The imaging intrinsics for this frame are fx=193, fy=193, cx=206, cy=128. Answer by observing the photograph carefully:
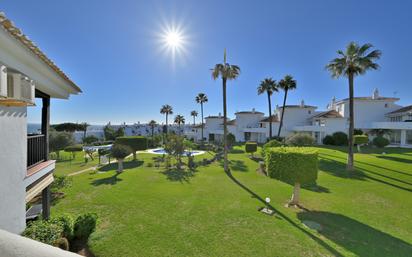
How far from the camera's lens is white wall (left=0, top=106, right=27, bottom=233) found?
398 cm

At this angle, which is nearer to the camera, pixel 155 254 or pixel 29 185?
pixel 29 185

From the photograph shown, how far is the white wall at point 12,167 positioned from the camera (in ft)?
13.1

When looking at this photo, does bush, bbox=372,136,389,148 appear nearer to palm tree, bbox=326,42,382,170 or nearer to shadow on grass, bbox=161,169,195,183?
palm tree, bbox=326,42,382,170

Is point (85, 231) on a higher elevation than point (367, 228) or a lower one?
higher

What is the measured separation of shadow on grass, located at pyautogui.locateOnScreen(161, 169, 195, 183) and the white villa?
23.2 m

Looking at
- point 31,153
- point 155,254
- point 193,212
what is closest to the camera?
point 31,153

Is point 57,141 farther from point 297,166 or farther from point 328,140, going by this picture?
point 328,140

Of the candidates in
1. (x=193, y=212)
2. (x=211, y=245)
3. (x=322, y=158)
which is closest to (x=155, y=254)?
(x=211, y=245)

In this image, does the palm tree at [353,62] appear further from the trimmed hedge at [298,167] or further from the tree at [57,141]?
the tree at [57,141]

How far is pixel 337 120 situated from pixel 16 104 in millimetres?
45612

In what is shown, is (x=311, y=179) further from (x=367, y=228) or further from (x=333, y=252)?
(x=333, y=252)

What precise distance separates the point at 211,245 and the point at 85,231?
471 centimetres

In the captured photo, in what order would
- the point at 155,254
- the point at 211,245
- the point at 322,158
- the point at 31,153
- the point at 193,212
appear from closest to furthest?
1. the point at 31,153
2. the point at 155,254
3. the point at 211,245
4. the point at 193,212
5. the point at 322,158

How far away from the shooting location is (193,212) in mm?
10344
